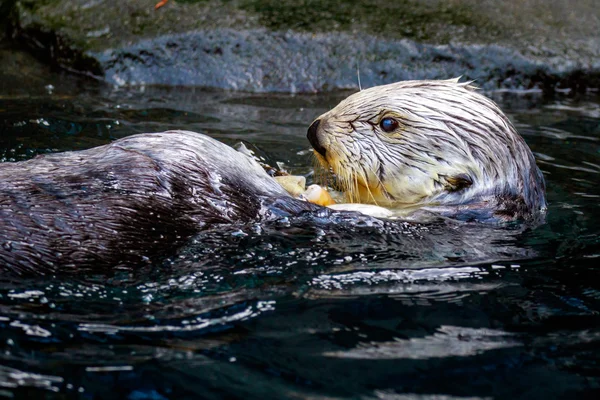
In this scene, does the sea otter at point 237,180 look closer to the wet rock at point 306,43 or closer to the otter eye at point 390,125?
the otter eye at point 390,125

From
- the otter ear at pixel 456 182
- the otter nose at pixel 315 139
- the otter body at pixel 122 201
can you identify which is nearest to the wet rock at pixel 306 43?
the otter nose at pixel 315 139

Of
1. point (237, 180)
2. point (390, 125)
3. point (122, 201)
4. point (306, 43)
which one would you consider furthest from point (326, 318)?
point (306, 43)

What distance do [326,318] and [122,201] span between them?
3.22ft

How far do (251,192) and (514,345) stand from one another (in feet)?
4.60

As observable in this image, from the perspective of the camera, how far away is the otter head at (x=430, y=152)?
3.99 metres

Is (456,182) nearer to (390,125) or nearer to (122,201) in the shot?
(390,125)

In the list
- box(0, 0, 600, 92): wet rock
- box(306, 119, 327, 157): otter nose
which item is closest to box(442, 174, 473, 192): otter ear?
box(306, 119, 327, 157): otter nose

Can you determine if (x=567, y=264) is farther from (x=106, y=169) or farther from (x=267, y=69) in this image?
(x=267, y=69)

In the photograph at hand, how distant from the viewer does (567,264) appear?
3.68m

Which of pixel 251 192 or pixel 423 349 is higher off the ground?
pixel 251 192

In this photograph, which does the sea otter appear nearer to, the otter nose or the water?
the otter nose

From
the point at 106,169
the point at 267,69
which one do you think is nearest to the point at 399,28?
the point at 267,69

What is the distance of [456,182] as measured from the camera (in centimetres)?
400

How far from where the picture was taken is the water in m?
2.49
